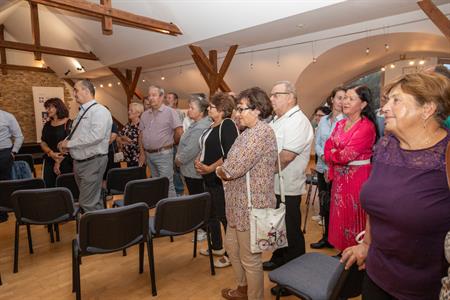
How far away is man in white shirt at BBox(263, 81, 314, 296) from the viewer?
229 cm

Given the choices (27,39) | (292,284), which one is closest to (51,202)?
(292,284)

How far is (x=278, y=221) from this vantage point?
6.24 feet

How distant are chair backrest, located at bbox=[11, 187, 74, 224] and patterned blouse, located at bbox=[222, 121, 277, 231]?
1639mm

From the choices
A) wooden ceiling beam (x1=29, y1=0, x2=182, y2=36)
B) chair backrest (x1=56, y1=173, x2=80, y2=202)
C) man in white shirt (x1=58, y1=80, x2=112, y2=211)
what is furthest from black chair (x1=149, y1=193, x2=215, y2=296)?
wooden ceiling beam (x1=29, y1=0, x2=182, y2=36)

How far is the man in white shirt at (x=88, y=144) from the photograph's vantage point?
120 inches

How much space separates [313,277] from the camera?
1622 millimetres

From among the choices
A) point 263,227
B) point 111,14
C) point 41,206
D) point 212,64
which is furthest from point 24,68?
point 263,227

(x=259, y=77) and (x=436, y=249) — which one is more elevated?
(x=259, y=77)

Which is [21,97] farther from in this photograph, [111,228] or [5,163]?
[111,228]

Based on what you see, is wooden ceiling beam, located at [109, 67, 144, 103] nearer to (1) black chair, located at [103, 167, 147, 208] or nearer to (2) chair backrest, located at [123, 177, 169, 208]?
(1) black chair, located at [103, 167, 147, 208]

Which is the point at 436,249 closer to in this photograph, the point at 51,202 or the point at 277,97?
the point at 277,97

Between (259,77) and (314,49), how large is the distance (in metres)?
1.74

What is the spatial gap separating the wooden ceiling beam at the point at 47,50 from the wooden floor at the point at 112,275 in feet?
23.2

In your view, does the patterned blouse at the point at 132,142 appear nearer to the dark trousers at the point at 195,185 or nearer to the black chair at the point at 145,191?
the black chair at the point at 145,191
